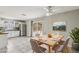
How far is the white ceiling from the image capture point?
213 cm

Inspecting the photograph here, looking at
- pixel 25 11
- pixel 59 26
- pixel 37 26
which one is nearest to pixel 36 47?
pixel 37 26

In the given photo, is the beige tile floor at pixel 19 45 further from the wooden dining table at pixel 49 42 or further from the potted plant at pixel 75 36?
the potted plant at pixel 75 36

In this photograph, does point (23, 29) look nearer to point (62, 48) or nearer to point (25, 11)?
point (25, 11)

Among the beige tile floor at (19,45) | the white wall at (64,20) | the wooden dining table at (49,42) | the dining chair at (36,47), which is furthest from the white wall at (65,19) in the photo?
the beige tile floor at (19,45)

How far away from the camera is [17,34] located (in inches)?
89.5

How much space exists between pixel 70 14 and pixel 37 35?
0.68 meters

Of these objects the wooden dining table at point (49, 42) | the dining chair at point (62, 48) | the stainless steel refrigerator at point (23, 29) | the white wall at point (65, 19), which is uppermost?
the white wall at point (65, 19)

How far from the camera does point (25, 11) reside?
7.18 ft

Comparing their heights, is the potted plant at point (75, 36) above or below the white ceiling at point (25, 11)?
below

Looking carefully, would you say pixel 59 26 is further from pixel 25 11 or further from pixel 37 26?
pixel 25 11

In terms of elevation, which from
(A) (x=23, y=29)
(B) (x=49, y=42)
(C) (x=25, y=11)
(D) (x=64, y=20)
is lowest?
(B) (x=49, y=42)

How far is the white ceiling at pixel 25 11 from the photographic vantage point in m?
2.13

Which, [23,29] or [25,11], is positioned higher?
[25,11]

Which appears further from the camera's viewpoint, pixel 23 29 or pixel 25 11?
pixel 23 29
